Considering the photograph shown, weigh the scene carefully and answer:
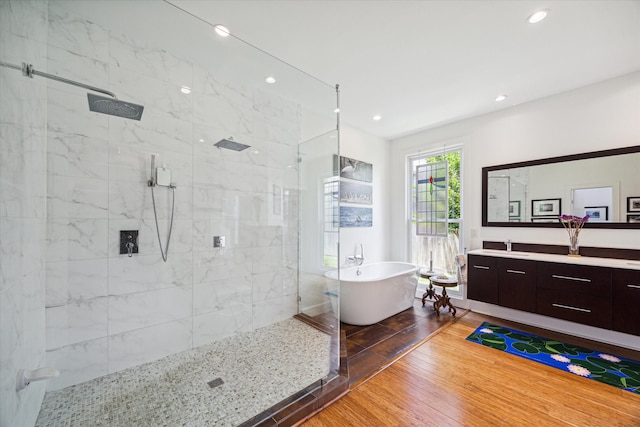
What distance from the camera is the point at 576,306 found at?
98.8 inches

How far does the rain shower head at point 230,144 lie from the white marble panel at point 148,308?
1.30 meters

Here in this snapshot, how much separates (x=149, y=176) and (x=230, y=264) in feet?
3.31

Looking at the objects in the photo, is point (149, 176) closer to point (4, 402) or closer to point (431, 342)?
point (4, 402)

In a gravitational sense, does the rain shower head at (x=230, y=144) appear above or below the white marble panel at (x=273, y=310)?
above

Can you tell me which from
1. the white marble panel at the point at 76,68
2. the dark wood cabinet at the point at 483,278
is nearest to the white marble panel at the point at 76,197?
the white marble panel at the point at 76,68

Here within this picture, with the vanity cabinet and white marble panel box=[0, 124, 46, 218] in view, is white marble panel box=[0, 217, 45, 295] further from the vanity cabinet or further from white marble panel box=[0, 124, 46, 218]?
the vanity cabinet

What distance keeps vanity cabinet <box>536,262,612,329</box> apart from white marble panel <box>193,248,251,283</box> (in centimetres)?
312

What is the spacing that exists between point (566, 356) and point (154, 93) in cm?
430

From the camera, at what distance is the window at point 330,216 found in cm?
274

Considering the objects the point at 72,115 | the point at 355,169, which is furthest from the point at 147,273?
the point at 355,169

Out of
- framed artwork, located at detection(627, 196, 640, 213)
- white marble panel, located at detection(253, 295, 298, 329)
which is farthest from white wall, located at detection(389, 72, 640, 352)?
white marble panel, located at detection(253, 295, 298, 329)

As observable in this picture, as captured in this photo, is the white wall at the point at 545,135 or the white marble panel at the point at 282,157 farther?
the white marble panel at the point at 282,157

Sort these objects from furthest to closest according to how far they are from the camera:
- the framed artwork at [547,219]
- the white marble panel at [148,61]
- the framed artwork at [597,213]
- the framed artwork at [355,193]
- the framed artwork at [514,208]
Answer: the framed artwork at [355,193]
the framed artwork at [514,208]
the framed artwork at [547,219]
the framed artwork at [597,213]
the white marble panel at [148,61]

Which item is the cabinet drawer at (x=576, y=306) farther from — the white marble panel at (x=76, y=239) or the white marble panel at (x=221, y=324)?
the white marble panel at (x=76, y=239)
